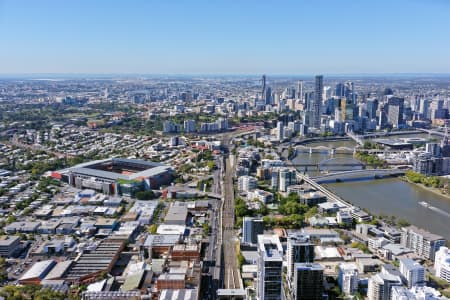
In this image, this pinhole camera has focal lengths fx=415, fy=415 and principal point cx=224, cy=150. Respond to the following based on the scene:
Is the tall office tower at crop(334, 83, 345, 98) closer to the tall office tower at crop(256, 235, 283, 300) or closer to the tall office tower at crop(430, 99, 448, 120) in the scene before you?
the tall office tower at crop(430, 99, 448, 120)

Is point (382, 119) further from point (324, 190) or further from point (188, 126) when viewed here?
point (324, 190)

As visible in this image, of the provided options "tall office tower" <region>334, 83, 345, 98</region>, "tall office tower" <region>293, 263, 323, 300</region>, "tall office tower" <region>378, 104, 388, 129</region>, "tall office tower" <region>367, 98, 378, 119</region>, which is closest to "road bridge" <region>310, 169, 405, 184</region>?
"tall office tower" <region>293, 263, 323, 300</region>

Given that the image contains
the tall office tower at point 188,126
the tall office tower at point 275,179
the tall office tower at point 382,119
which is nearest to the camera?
the tall office tower at point 275,179

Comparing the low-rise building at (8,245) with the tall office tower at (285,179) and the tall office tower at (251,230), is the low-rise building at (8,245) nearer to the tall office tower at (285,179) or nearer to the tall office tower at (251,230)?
the tall office tower at (251,230)

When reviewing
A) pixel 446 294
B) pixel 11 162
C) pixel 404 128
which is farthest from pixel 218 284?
pixel 404 128

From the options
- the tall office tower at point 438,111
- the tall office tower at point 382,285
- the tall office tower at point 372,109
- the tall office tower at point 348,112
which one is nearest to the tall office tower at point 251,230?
the tall office tower at point 382,285

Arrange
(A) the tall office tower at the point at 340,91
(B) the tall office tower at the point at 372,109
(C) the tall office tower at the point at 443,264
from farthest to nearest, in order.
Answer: (A) the tall office tower at the point at 340,91
(B) the tall office tower at the point at 372,109
(C) the tall office tower at the point at 443,264

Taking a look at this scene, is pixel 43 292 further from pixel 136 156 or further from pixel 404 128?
pixel 404 128
